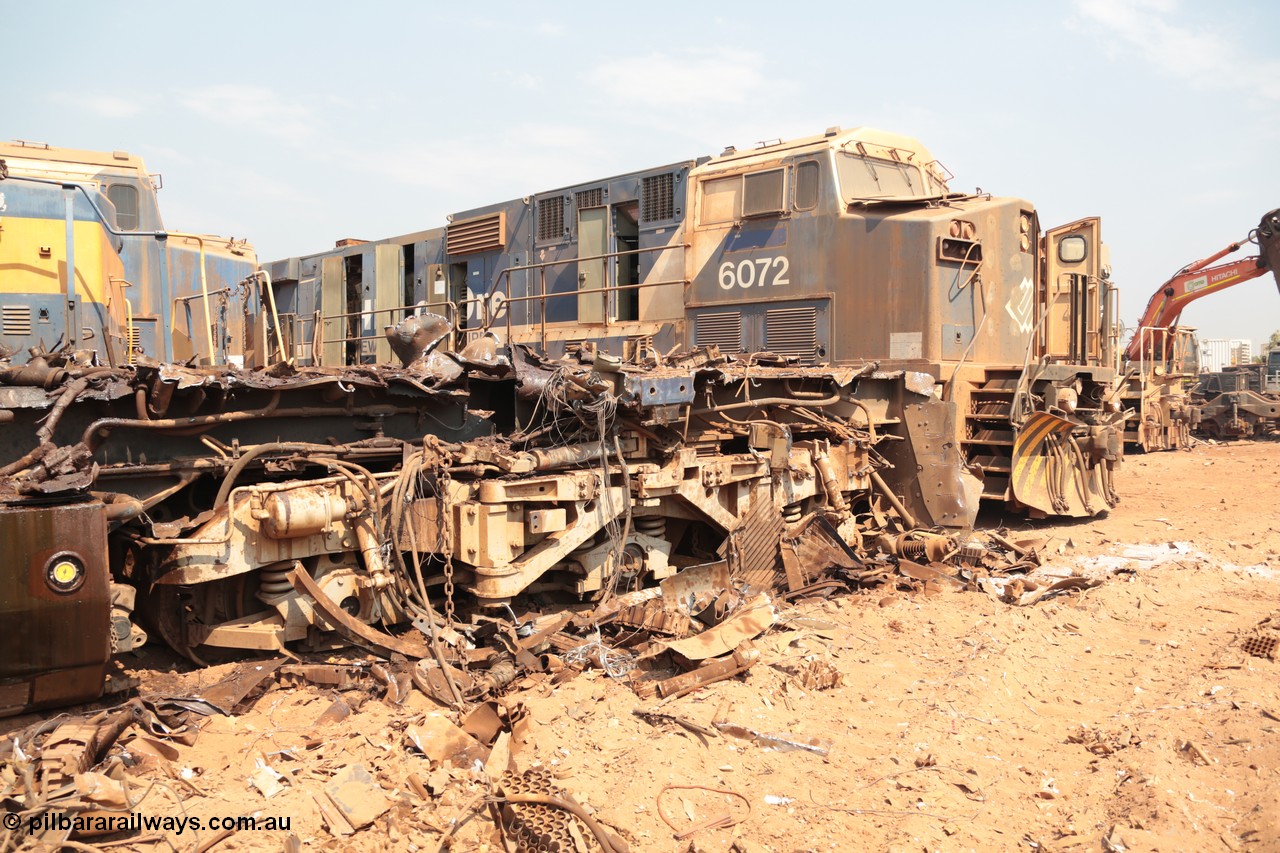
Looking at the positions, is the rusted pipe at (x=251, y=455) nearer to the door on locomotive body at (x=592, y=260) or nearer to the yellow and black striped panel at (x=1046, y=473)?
the door on locomotive body at (x=592, y=260)

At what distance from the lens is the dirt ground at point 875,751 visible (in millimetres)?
3668

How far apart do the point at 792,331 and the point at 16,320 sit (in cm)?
694

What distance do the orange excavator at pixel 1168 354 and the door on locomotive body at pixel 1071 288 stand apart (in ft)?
26.9

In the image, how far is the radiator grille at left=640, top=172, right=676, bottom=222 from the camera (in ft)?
34.4

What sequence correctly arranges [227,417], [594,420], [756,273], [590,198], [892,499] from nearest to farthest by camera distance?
1. [227,417]
2. [594,420]
3. [892,499]
4. [756,273]
5. [590,198]

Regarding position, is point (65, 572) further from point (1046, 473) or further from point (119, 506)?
point (1046, 473)

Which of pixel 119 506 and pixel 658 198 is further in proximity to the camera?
pixel 658 198

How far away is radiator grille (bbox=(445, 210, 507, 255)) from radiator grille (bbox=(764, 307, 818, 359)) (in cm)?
411

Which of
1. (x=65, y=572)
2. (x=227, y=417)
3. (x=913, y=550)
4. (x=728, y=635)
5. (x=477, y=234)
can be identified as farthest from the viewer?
(x=477, y=234)

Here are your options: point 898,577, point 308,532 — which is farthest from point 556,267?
point 308,532

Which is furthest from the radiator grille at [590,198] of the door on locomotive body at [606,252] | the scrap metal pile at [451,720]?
the scrap metal pile at [451,720]

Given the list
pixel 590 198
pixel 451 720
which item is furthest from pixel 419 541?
pixel 590 198

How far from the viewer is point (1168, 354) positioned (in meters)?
22.0

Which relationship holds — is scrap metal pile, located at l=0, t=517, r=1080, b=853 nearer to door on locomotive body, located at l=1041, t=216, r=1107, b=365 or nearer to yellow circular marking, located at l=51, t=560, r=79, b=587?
yellow circular marking, located at l=51, t=560, r=79, b=587
